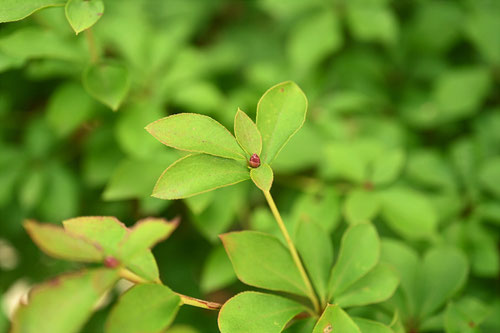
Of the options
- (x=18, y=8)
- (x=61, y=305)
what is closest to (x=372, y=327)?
(x=61, y=305)

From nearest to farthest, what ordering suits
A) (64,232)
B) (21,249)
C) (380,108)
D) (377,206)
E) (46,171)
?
(64,232), (377,206), (46,171), (21,249), (380,108)

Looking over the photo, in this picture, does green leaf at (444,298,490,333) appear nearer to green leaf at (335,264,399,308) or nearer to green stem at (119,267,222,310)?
green leaf at (335,264,399,308)

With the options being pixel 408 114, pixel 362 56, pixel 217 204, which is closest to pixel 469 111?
pixel 408 114

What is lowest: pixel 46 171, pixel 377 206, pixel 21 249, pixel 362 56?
pixel 21 249

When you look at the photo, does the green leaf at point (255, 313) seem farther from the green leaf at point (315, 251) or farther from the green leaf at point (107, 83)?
the green leaf at point (107, 83)

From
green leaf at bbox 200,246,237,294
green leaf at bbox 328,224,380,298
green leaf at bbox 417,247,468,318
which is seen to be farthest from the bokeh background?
green leaf at bbox 328,224,380,298

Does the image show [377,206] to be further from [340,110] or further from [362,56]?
[362,56]

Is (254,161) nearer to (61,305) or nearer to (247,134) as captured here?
(247,134)
